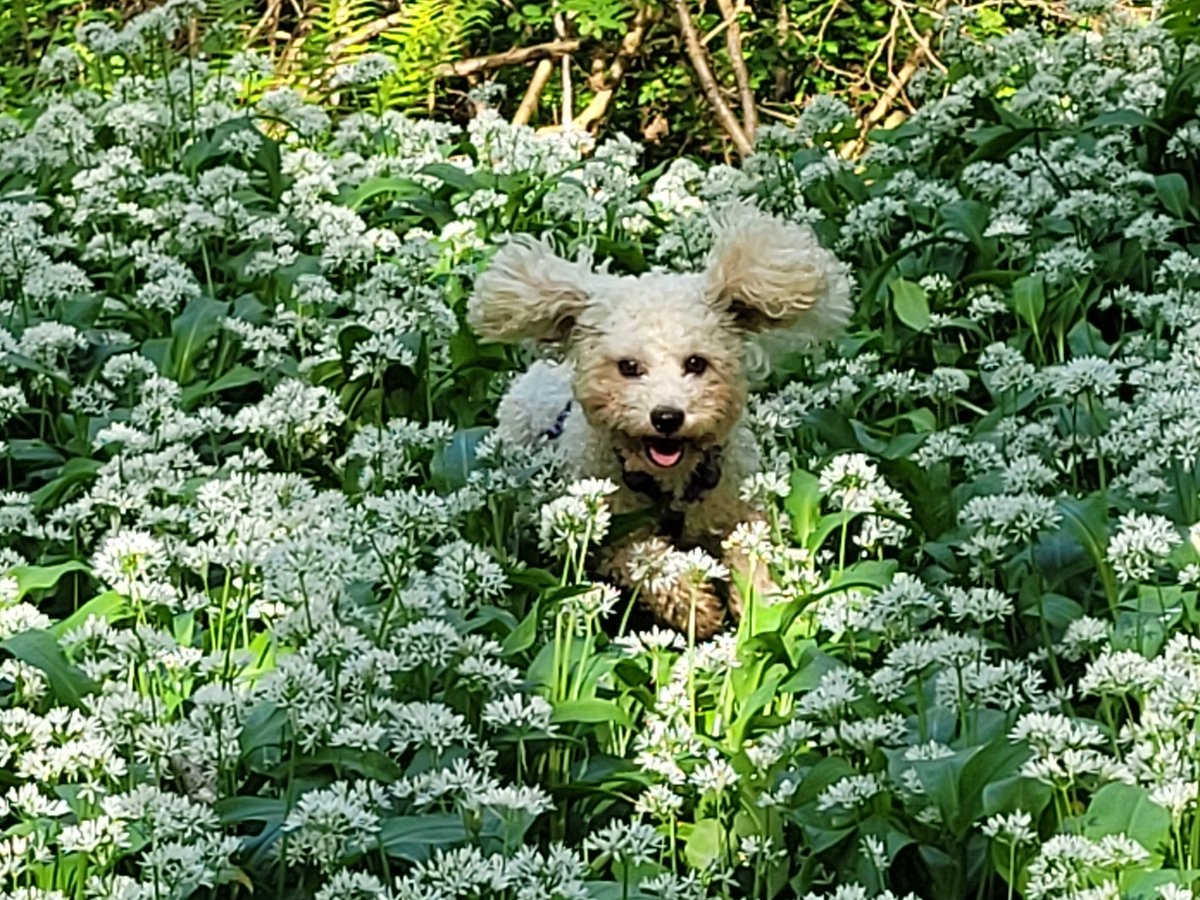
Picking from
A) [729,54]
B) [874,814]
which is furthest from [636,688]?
[729,54]

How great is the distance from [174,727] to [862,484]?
1.43m

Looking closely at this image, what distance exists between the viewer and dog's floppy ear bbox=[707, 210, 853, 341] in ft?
13.8

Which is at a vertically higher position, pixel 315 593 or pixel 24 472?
pixel 315 593

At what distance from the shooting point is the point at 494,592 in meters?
3.69

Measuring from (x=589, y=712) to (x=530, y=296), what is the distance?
3.80 ft

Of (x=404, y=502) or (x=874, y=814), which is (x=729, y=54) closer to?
(x=404, y=502)

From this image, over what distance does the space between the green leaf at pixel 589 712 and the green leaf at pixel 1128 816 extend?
88cm

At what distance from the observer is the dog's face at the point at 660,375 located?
4.07 metres

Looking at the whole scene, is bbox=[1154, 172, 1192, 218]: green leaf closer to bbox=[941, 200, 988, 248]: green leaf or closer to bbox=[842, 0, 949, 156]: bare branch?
bbox=[941, 200, 988, 248]: green leaf

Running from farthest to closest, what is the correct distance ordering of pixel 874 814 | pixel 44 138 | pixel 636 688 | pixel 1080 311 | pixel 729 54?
pixel 729 54, pixel 44 138, pixel 1080 311, pixel 636 688, pixel 874 814

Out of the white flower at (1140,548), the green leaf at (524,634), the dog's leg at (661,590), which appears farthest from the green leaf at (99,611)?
the white flower at (1140,548)

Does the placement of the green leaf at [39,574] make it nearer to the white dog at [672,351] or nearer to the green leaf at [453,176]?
the white dog at [672,351]

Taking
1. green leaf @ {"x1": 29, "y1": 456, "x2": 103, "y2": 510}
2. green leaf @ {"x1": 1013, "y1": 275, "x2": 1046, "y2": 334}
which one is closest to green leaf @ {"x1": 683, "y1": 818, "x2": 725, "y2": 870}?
green leaf @ {"x1": 29, "y1": 456, "x2": 103, "y2": 510}

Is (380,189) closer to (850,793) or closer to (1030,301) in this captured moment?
(1030,301)
